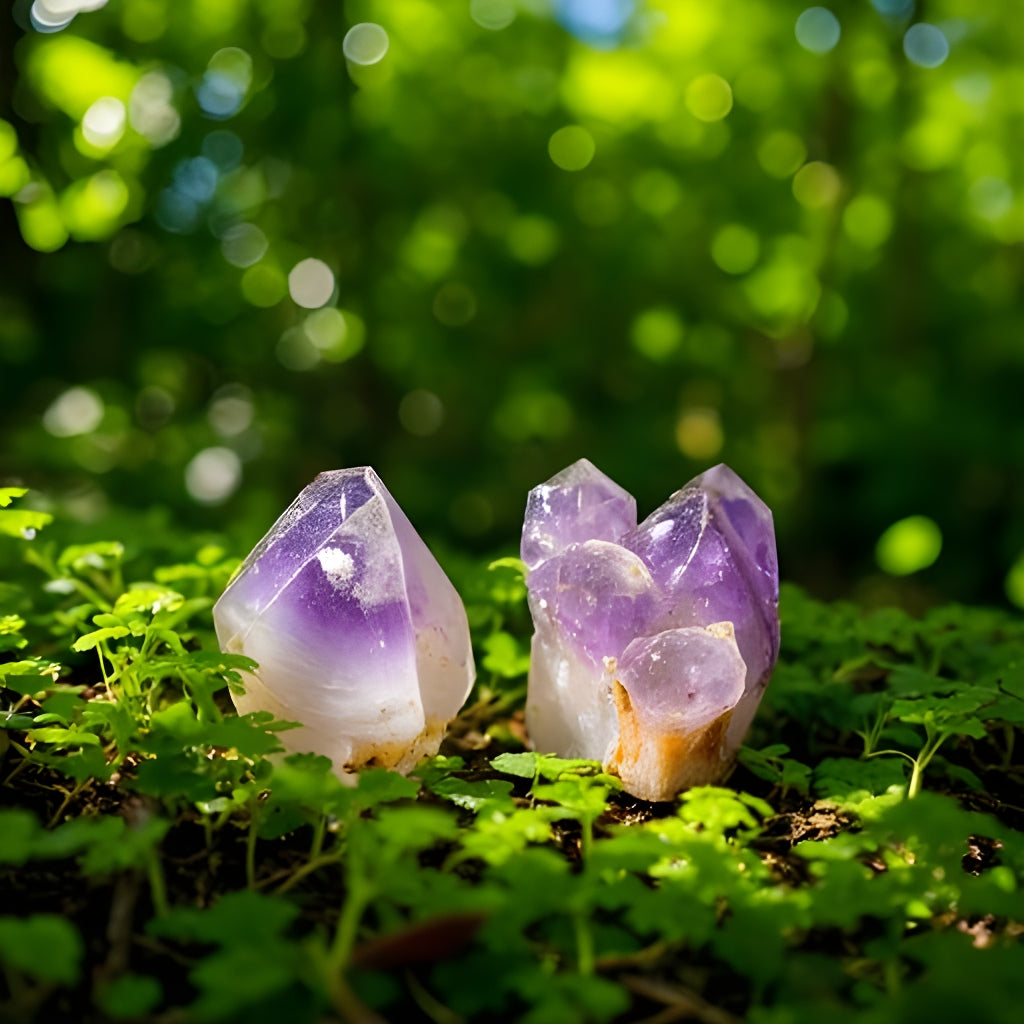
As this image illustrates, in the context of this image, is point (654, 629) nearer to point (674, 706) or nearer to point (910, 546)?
point (674, 706)

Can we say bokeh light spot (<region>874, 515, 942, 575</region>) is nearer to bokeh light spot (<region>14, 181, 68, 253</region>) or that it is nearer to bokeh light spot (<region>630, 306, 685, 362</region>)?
bokeh light spot (<region>630, 306, 685, 362</region>)

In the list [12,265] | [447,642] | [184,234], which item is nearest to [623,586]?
[447,642]

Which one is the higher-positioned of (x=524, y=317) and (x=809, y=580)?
(x=524, y=317)

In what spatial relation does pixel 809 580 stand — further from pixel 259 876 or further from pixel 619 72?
pixel 259 876

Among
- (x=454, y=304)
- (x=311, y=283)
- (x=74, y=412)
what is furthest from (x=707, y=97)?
(x=74, y=412)

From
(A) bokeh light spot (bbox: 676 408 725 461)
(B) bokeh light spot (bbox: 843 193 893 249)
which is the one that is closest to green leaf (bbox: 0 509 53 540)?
(A) bokeh light spot (bbox: 676 408 725 461)
